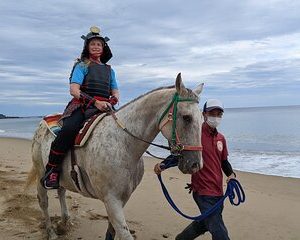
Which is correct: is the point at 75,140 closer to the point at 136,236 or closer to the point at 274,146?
the point at 136,236

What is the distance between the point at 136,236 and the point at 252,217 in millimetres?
2078

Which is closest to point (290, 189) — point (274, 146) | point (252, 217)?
point (252, 217)

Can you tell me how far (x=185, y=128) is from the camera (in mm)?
3461

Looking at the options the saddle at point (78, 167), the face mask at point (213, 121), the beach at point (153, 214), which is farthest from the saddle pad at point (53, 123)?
the face mask at point (213, 121)

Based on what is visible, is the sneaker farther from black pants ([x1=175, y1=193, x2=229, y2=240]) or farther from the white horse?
black pants ([x1=175, y1=193, x2=229, y2=240])

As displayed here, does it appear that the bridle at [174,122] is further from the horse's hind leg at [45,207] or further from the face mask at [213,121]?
the horse's hind leg at [45,207]

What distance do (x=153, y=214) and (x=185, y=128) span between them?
3.57 m

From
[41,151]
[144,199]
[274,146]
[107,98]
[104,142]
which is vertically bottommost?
[274,146]

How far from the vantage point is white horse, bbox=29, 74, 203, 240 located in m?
3.48

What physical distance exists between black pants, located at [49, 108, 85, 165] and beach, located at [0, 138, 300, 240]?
1562mm

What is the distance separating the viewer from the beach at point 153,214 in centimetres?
566

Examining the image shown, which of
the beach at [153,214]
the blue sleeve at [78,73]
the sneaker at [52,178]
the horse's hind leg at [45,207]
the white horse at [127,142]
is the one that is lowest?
the beach at [153,214]

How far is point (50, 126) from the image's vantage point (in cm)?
518

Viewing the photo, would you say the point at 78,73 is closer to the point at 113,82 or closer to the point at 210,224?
the point at 113,82
